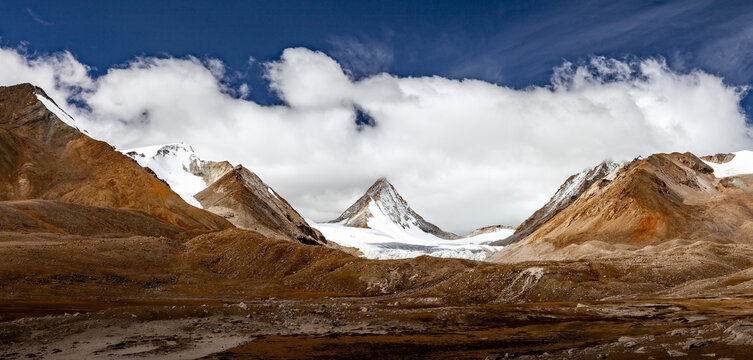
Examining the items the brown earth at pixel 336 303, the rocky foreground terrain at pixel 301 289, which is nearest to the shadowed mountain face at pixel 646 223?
the rocky foreground terrain at pixel 301 289

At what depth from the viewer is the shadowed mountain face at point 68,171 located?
15862cm

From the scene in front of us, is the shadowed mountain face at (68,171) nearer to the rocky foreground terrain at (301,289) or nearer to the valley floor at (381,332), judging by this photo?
the rocky foreground terrain at (301,289)

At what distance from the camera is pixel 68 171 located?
171m

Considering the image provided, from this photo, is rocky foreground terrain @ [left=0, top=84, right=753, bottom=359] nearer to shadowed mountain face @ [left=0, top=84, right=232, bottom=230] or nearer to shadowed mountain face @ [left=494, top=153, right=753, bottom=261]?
shadowed mountain face @ [left=0, top=84, right=232, bottom=230]

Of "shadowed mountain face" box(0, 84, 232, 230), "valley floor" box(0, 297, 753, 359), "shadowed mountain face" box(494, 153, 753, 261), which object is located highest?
"shadowed mountain face" box(0, 84, 232, 230)

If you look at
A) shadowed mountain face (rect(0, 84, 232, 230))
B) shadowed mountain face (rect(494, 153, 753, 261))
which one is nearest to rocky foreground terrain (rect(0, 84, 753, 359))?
A: shadowed mountain face (rect(0, 84, 232, 230))

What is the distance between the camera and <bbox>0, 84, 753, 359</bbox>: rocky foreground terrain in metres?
33.5

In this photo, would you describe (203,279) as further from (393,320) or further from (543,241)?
(543,241)

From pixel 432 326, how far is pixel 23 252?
64.4 meters

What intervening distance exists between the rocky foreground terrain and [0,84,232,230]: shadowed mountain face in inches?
24.7

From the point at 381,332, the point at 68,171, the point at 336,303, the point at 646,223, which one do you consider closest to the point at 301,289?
the point at 336,303

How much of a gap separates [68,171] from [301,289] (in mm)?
117663

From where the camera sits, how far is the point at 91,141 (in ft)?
615

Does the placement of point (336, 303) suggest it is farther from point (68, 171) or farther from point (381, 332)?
point (68, 171)
